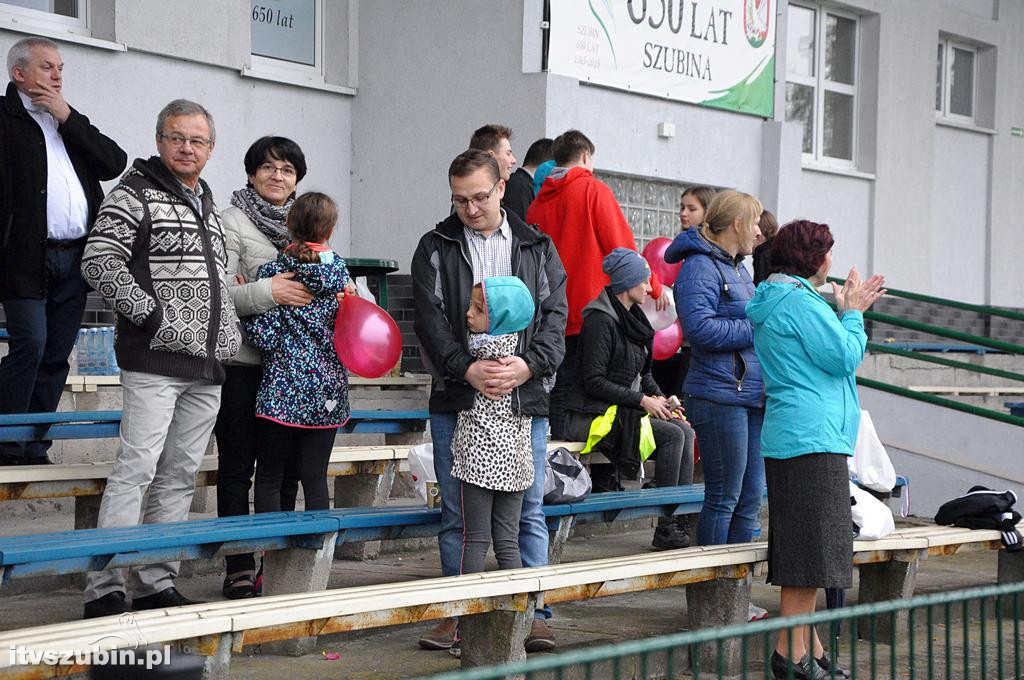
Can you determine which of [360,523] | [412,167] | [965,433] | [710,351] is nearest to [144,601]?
[360,523]

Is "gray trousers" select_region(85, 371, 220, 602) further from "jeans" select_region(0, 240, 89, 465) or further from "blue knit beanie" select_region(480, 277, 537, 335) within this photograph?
"jeans" select_region(0, 240, 89, 465)

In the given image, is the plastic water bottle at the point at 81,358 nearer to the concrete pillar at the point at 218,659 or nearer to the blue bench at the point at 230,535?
the blue bench at the point at 230,535

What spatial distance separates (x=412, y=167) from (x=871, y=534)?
190 inches

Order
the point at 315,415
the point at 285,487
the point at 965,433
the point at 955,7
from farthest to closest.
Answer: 1. the point at 955,7
2. the point at 965,433
3. the point at 285,487
4. the point at 315,415

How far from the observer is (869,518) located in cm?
575

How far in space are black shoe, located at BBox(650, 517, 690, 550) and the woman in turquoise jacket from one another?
79.4 inches

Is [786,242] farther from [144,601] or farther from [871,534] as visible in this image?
[144,601]

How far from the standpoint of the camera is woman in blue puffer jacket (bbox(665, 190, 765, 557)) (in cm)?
537

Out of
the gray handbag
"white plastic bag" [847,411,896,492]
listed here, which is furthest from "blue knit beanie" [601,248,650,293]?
"white plastic bag" [847,411,896,492]

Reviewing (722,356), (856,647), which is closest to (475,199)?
(722,356)

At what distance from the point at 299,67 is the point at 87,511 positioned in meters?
4.70

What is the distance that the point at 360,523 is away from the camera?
4977mm

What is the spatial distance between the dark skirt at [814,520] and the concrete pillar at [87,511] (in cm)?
262

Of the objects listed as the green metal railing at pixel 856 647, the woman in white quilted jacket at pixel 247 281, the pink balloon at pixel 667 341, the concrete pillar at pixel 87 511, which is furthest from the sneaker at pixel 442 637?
the pink balloon at pixel 667 341
